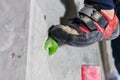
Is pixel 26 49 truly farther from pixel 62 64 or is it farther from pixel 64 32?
pixel 62 64

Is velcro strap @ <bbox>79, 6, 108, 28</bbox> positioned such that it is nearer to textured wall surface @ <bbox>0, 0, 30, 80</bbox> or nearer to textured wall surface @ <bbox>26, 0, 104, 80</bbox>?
textured wall surface @ <bbox>26, 0, 104, 80</bbox>

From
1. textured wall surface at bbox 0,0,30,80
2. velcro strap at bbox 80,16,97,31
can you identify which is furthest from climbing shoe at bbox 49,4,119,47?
textured wall surface at bbox 0,0,30,80

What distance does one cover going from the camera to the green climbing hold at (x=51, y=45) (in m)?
0.86

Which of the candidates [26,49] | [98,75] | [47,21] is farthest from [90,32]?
[98,75]

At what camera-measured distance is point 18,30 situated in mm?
709

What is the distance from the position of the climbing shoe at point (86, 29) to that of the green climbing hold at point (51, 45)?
0.05 feet

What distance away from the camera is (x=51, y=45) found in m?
0.88

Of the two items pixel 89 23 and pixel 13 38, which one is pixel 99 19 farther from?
pixel 13 38

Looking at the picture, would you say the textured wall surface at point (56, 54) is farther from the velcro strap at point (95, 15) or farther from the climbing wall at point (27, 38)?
the velcro strap at point (95, 15)

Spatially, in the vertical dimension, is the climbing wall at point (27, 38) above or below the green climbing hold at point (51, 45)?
above

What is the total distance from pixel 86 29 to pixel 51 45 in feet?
0.42

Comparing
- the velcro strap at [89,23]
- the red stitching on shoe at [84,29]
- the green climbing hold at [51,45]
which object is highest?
the velcro strap at [89,23]

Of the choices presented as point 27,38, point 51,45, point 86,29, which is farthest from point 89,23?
point 27,38

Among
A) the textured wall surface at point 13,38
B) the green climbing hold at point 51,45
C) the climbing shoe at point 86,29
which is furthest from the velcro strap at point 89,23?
the textured wall surface at point 13,38
